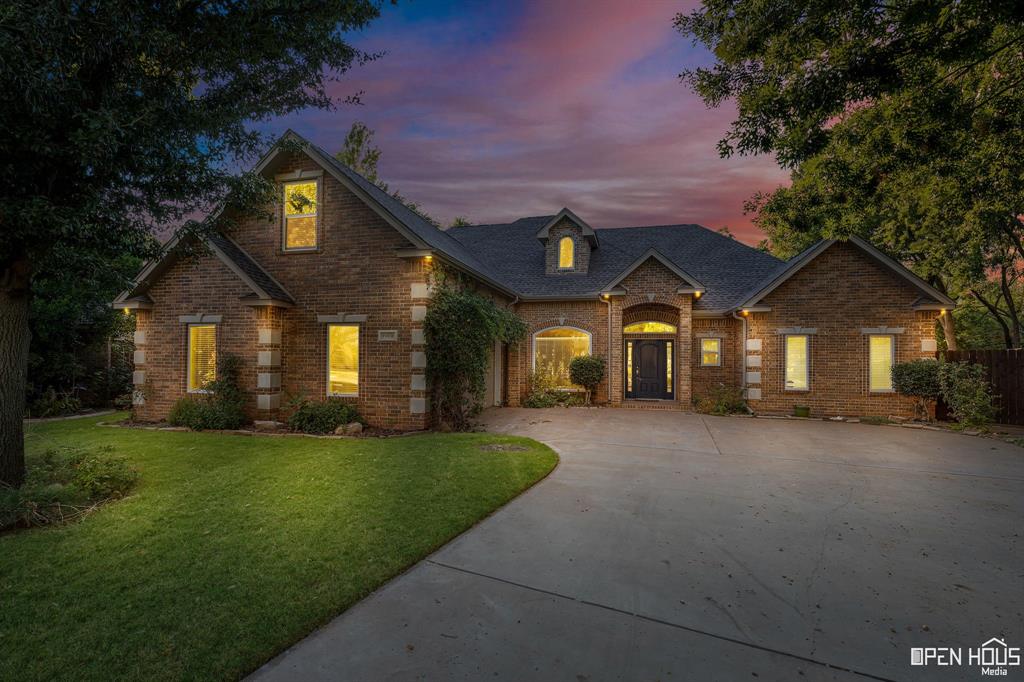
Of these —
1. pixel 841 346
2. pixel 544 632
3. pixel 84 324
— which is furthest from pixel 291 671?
pixel 84 324

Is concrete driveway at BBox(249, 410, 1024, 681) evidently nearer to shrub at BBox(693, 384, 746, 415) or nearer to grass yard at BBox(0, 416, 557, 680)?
grass yard at BBox(0, 416, 557, 680)

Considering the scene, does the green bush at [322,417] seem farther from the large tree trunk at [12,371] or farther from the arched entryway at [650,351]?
the arched entryway at [650,351]

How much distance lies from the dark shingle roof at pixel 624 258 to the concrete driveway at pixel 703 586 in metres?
11.0

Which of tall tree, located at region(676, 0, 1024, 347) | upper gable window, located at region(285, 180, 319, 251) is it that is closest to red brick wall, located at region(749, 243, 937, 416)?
tall tree, located at region(676, 0, 1024, 347)

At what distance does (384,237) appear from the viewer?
1141cm

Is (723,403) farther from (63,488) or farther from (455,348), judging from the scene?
(63,488)

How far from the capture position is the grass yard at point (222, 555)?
2.92 metres

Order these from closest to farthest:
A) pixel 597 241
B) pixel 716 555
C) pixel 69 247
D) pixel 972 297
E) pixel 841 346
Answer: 1. pixel 716 555
2. pixel 69 247
3. pixel 841 346
4. pixel 597 241
5. pixel 972 297

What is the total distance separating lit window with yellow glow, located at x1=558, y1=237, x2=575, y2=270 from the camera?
18.7 m

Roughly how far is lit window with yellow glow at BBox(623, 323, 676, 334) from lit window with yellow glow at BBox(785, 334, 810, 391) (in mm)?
3763

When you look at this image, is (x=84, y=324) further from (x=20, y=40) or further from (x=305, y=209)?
(x=20, y=40)

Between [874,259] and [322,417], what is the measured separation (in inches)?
659

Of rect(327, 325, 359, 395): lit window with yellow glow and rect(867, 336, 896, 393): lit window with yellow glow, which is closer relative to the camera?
rect(327, 325, 359, 395): lit window with yellow glow

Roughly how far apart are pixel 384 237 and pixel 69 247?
6.22 m
